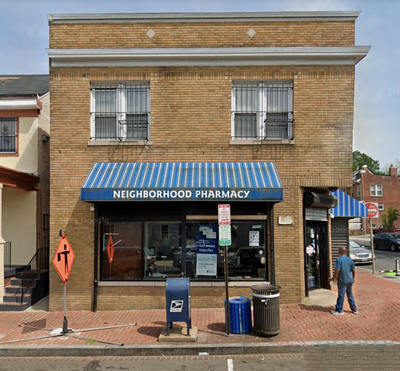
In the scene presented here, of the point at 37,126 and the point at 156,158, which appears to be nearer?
the point at 156,158

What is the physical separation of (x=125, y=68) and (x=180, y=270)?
5878 mm

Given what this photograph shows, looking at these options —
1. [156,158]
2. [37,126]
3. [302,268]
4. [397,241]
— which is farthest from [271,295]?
[397,241]

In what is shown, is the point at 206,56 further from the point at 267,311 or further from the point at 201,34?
the point at 267,311

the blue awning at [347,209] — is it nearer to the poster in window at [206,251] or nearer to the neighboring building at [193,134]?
the neighboring building at [193,134]

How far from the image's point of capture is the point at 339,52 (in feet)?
35.6

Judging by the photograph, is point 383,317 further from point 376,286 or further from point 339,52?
point 339,52

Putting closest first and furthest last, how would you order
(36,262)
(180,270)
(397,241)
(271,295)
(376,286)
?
1. (271,295)
2. (180,270)
3. (36,262)
4. (376,286)
5. (397,241)

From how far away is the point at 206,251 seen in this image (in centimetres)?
1078

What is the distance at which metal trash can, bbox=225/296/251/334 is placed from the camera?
27.3 feet

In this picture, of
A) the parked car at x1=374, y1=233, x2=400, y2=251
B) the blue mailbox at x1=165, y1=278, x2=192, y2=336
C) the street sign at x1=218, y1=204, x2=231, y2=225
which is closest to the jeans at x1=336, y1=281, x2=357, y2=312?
the street sign at x1=218, y1=204, x2=231, y2=225

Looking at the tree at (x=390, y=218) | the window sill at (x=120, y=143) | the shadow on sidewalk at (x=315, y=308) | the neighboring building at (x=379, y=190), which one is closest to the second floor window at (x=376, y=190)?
the neighboring building at (x=379, y=190)

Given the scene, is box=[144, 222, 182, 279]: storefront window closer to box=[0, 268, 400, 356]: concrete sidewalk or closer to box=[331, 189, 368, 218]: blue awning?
box=[0, 268, 400, 356]: concrete sidewalk

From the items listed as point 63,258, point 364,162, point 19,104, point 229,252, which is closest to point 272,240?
point 229,252

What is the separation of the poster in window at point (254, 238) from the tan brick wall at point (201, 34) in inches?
208
